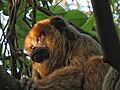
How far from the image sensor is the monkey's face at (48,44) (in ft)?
12.5

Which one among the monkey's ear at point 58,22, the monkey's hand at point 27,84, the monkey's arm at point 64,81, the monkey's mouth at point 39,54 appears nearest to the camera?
the monkey's hand at point 27,84

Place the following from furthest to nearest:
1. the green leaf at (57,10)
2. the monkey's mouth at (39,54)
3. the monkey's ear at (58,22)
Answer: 1. the monkey's ear at (58,22)
2. the green leaf at (57,10)
3. the monkey's mouth at (39,54)

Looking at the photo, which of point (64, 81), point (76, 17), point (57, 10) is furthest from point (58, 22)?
point (64, 81)

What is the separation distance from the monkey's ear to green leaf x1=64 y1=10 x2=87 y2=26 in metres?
0.16

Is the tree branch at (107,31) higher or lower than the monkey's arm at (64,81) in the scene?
higher

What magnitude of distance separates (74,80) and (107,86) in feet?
2.83

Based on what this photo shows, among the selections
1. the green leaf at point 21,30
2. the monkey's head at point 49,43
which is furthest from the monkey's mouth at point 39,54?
the green leaf at point 21,30

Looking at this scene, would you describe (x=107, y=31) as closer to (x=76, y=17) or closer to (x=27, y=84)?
(x=27, y=84)

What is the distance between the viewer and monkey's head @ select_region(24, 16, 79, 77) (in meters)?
3.82

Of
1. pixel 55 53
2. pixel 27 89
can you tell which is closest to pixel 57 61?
pixel 55 53

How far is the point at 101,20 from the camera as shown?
189 cm

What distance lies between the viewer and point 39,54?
11.9ft

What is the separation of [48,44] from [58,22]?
0.28 metres

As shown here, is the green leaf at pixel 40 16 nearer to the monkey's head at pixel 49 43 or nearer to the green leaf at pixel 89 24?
the monkey's head at pixel 49 43
